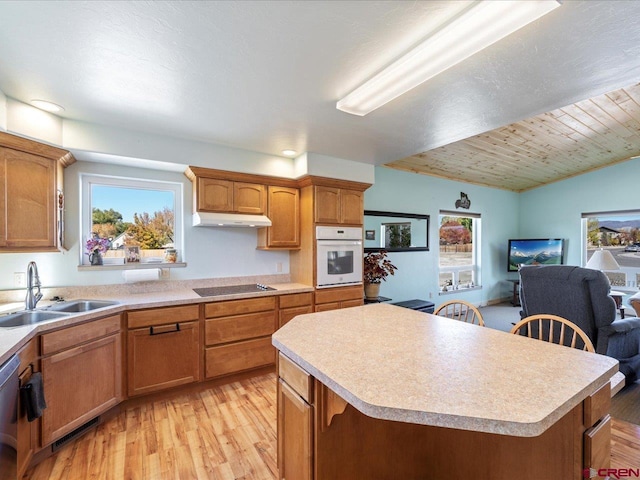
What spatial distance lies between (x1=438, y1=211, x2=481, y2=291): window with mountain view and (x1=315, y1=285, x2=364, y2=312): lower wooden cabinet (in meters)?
2.56

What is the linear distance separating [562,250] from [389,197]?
14.0 ft

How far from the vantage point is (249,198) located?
327 centimetres

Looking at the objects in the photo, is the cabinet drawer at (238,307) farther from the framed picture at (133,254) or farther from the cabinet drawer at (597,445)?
the cabinet drawer at (597,445)

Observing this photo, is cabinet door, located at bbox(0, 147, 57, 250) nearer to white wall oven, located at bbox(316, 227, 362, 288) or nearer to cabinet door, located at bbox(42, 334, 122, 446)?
cabinet door, located at bbox(42, 334, 122, 446)

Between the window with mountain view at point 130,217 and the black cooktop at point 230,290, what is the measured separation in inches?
23.0

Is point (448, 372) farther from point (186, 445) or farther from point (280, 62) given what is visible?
point (186, 445)

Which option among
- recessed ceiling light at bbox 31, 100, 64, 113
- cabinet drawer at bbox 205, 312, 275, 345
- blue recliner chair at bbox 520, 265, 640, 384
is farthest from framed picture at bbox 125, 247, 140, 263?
blue recliner chair at bbox 520, 265, 640, 384

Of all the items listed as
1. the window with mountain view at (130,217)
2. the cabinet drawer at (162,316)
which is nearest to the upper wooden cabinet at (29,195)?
the window with mountain view at (130,217)

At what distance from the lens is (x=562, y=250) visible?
618 cm

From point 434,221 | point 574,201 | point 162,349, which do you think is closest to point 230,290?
point 162,349

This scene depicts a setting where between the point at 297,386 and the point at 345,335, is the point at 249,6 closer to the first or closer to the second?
the point at 345,335

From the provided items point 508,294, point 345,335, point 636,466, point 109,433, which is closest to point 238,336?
point 109,433

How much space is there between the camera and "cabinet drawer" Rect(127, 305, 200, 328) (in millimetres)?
2441

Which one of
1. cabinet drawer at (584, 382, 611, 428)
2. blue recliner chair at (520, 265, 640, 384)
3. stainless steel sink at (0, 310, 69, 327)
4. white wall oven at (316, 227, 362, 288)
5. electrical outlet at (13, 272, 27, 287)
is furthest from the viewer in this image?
white wall oven at (316, 227, 362, 288)
